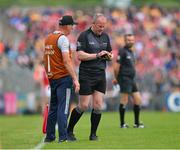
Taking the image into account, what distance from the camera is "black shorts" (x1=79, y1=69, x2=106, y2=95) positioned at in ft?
45.2

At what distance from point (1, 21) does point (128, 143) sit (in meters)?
25.6

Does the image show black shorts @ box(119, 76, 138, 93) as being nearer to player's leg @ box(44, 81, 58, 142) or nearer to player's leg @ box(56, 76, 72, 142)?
player's leg @ box(44, 81, 58, 142)

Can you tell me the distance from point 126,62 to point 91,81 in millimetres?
4517

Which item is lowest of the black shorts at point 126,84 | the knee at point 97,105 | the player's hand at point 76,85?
the knee at point 97,105

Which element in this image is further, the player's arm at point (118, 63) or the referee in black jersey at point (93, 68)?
the player's arm at point (118, 63)

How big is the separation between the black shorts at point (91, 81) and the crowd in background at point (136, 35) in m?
16.1

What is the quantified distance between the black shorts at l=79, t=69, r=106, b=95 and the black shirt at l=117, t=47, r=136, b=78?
4.19 meters

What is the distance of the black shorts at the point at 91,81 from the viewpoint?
13.8 m

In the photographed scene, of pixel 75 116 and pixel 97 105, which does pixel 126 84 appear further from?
pixel 97 105

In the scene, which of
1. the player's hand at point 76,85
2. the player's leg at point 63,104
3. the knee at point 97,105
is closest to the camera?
the player's hand at point 76,85

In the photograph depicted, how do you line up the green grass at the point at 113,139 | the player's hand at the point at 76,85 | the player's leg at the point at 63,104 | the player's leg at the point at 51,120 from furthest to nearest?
the player's leg at the point at 51,120
the player's leg at the point at 63,104
the player's hand at the point at 76,85
the green grass at the point at 113,139

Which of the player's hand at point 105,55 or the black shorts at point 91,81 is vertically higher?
the player's hand at point 105,55

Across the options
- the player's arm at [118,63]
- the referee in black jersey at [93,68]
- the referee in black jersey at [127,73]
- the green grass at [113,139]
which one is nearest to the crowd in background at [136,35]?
the referee in black jersey at [127,73]

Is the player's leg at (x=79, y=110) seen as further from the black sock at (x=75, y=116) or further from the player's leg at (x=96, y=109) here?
the player's leg at (x=96, y=109)
